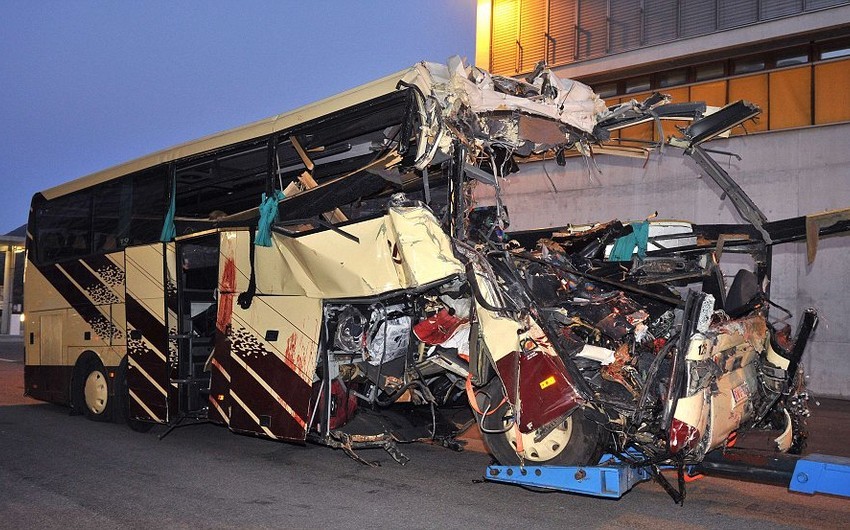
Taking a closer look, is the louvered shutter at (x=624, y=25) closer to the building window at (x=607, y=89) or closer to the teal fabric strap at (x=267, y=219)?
the building window at (x=607, y=89)

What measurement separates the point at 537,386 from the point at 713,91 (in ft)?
43.1

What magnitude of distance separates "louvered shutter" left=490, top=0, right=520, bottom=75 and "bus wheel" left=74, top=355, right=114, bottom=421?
42.2 ft

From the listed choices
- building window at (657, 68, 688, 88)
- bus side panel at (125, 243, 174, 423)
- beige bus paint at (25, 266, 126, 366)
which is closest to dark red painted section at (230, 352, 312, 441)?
bus side panel at (125, 243, 174, 423)

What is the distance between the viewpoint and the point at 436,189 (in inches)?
288

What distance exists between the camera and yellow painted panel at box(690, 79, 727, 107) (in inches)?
658

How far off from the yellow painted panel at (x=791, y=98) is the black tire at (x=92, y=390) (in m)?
13.7

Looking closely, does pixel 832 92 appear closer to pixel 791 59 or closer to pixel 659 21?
pixel 791 59

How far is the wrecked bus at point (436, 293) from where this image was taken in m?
6.08

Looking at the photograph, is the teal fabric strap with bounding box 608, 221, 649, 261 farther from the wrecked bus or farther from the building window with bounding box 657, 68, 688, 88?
the building window with bounding box 657, 68, 688, 88

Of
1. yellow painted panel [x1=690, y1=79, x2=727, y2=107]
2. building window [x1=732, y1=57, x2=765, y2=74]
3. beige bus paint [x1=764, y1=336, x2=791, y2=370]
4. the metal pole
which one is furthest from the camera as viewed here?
the metal pole

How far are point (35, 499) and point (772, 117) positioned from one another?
15.2 metres

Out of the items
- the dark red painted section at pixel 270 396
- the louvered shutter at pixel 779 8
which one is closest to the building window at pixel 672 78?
the louvered shutter at pixel 779 8

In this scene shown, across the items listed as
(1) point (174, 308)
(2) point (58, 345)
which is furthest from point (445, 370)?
(2) point (58, 345)

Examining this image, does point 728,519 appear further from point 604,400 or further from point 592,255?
point 592,255
